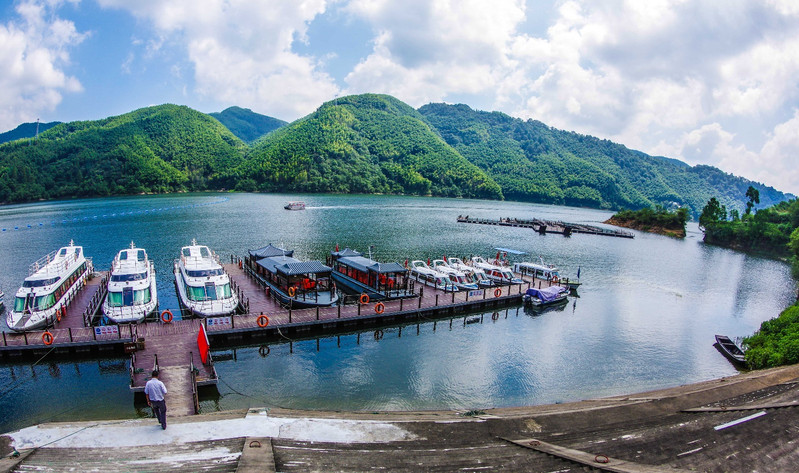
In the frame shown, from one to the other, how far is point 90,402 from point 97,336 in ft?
21.3

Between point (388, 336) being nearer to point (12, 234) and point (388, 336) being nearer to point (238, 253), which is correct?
point (238, 253)

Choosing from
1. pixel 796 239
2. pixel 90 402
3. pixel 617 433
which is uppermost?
pixel 796 239

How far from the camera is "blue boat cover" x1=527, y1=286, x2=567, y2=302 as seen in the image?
38.6m

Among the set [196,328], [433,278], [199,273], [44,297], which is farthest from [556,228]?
[44,297]

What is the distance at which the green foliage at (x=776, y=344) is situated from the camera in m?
23.8

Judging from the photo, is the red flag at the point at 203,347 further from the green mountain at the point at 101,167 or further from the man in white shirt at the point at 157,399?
the green mountain at the point at 101,167

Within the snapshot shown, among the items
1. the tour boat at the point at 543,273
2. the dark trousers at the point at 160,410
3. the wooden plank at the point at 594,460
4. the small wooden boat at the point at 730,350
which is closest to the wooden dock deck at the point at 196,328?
the dark trousers at the point at 160,410

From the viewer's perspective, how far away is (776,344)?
25.9 metres

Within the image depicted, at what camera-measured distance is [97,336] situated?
1003 inches

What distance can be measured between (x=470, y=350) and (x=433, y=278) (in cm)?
1320

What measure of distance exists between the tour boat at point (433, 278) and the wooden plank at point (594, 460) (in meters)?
26.4

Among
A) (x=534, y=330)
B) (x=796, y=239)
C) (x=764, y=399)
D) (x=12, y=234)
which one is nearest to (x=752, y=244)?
(x=796, y=239)

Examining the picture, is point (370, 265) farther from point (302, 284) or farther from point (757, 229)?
point (757, 229)

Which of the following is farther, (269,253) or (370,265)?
(269,253)
